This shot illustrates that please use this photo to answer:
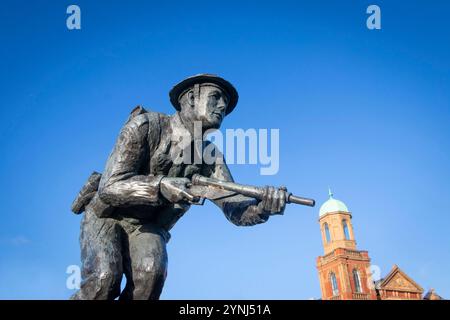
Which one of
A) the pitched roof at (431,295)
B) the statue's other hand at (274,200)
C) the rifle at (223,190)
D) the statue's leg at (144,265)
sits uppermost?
the pitched roof at (431,295)

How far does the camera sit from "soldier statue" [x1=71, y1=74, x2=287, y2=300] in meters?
3.54

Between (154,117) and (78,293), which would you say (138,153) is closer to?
(154,117)

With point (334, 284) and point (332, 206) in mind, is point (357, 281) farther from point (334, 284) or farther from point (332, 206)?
point (332, 206)

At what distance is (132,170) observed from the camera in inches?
147

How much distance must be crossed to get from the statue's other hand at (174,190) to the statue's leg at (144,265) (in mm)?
532

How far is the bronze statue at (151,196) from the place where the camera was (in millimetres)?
3543

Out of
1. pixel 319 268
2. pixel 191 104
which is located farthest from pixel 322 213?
pixel 191 104

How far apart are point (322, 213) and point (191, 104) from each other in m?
51.9

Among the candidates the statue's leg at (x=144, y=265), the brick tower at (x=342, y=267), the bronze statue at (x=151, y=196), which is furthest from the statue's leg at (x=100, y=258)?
the brick tower at (x=342, y=267)

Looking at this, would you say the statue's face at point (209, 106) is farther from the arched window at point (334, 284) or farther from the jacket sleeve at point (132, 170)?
the arched window at point (334, 284)

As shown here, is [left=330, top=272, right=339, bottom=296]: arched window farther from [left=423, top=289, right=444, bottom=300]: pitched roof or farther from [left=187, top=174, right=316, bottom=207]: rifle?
[left=187, top=174, right=316, bottom=207]: rifle

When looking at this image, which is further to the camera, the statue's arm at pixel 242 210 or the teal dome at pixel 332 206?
the teal dome at pixel 332 206

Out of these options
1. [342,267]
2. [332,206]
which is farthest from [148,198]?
[332,206]

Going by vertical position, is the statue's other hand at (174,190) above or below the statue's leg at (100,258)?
above
